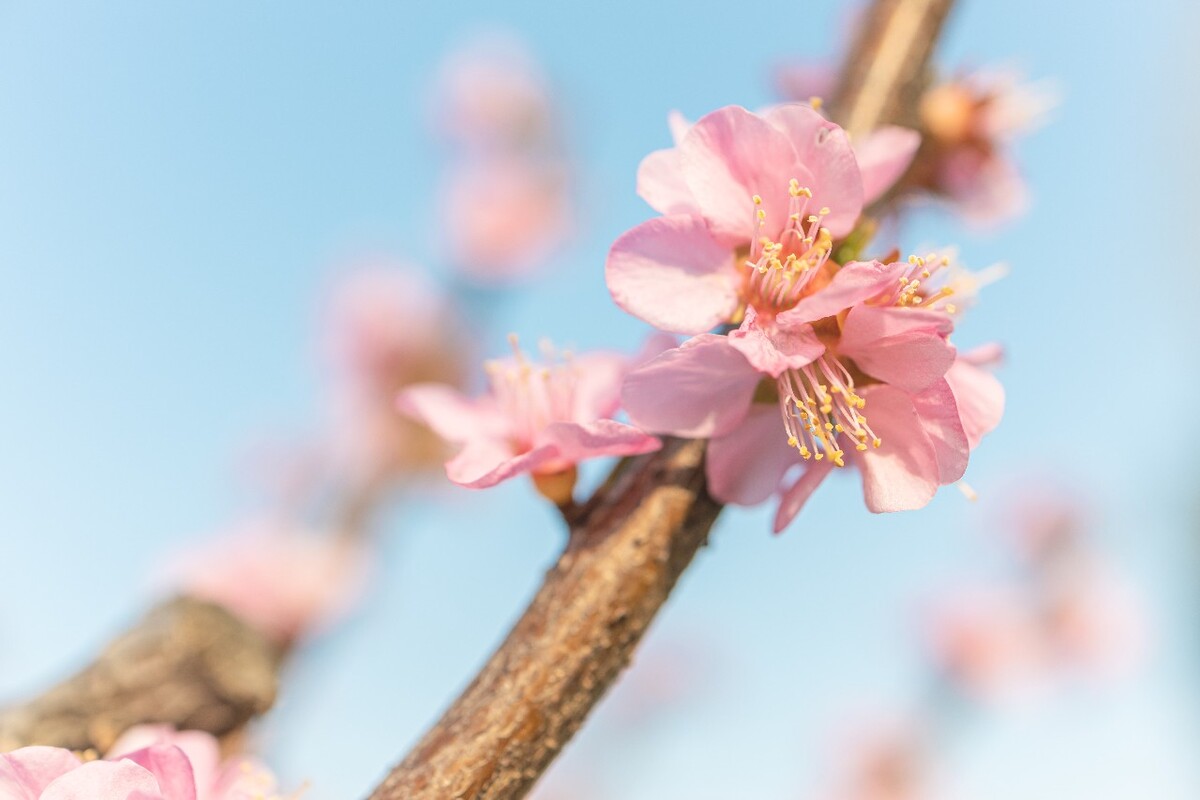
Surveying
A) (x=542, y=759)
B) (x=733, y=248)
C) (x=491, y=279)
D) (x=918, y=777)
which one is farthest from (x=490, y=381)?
(x=918, y=777)

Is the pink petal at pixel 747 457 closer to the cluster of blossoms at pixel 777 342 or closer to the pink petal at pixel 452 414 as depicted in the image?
the cluster of blossoms at pixel 777 342

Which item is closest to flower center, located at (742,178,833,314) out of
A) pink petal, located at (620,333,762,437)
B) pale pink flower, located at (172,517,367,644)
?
pink petal, located at (620,333,762,437)

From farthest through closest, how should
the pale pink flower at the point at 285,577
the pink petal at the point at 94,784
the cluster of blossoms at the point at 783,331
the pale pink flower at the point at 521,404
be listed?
the pale pink flower at the point at 285,577 < the pale pink flower at the point at 521,404 < the cluster of blossoms at the point at 783,331 < the pink petal at the point at 94,784

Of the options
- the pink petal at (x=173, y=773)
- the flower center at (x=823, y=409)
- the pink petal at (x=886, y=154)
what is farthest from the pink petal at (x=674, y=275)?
the pink petal at (x=173, y=773)

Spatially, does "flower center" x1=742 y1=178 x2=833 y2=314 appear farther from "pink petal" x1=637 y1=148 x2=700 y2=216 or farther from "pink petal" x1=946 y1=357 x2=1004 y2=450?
"pink petal" x1=946 y1=357 x2=1004 y2=450

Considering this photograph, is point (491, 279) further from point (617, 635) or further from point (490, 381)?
point (617, 635)

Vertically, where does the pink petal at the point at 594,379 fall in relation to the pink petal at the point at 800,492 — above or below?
above

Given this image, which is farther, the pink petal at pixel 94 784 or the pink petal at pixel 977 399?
the pink petal at pixel 977 399

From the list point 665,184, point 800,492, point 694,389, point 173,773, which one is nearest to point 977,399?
point 800,492
